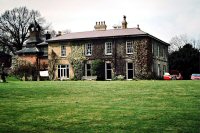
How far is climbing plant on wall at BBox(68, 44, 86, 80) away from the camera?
44.2 meters

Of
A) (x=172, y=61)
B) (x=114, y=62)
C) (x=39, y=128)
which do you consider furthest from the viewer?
(x=172, y=61)

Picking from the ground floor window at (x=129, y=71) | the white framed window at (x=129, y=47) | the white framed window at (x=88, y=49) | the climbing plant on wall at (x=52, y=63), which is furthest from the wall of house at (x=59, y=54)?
the white framed window at (x=129, y=47)

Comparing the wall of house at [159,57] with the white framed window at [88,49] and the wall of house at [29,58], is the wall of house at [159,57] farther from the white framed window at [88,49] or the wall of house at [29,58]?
the wall of house at [29,58]

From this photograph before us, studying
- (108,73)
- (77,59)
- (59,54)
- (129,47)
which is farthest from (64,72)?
(129,47)

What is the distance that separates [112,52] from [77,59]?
17.3 feet

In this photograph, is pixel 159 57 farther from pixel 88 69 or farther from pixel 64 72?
pixel 64 72

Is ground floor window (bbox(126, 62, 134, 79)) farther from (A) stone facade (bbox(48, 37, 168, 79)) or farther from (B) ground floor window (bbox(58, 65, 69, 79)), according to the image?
(B) ground floor window (bbox(58, 65, 69, 79))

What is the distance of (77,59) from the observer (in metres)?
44.6

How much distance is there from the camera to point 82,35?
152 ft

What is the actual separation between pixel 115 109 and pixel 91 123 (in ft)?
7.47

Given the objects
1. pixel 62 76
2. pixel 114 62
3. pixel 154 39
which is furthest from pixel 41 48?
pixel 154 39

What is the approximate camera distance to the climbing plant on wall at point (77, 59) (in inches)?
1741

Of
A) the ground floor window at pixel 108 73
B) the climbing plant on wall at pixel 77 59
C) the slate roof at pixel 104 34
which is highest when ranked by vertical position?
the slate roof at pixel 104 34

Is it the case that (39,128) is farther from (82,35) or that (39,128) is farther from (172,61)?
(172,61)
